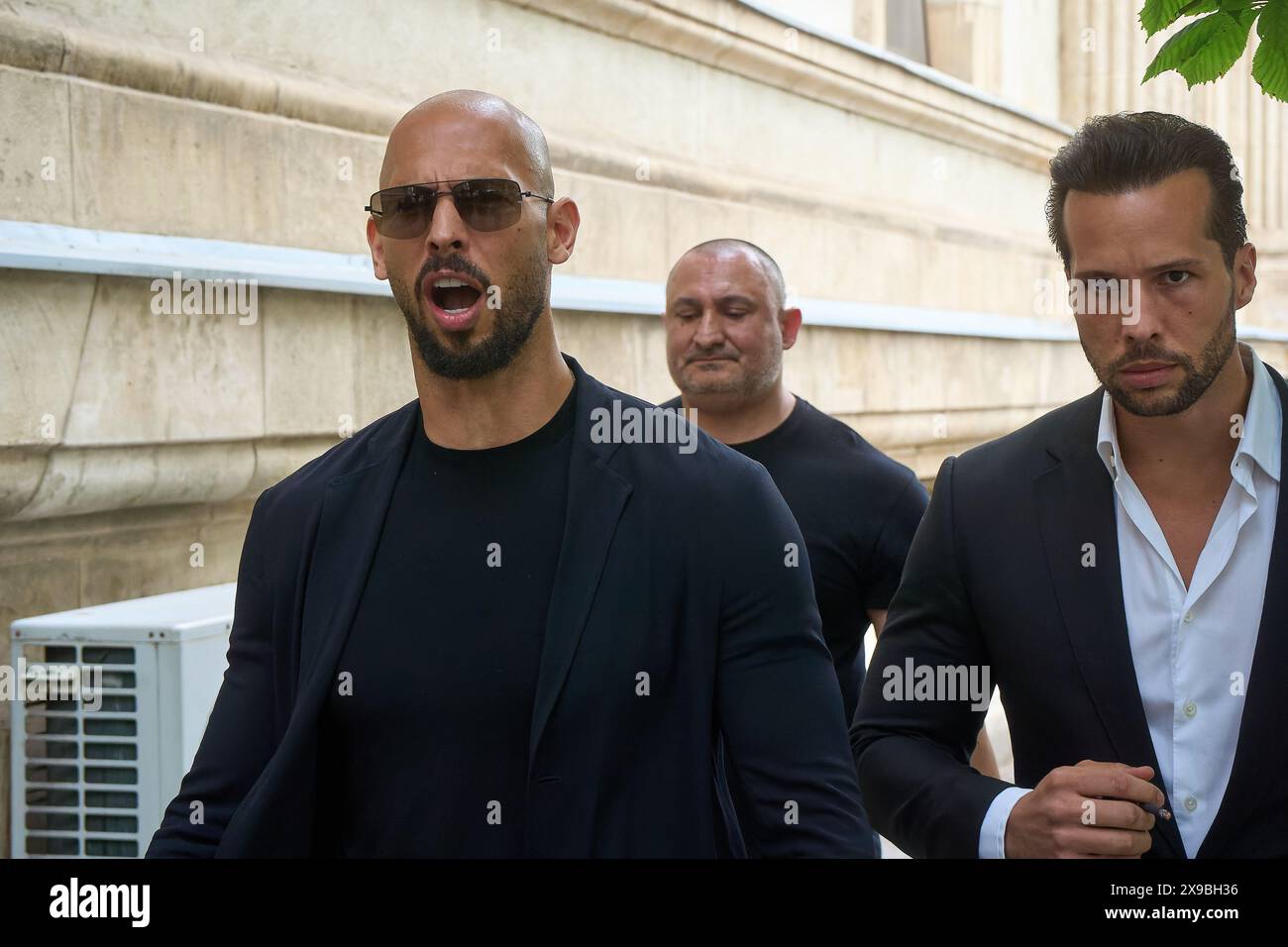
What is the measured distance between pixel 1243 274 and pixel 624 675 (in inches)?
53.2

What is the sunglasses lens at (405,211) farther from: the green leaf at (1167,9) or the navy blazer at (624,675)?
the green leaf at (1167,9)

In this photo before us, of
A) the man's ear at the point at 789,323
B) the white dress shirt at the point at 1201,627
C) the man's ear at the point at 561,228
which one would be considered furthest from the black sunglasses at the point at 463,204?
the man's ear at the point at 789,323

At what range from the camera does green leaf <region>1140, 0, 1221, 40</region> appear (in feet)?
8.07

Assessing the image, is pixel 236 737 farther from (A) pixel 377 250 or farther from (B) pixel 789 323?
(B) pixel 789 323

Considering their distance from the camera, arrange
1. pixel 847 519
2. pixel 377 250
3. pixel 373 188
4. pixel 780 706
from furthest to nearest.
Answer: pixel 373 188, pixel 847 519, pixel 377 250, pixel 780 706

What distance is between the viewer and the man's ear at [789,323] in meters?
5.51

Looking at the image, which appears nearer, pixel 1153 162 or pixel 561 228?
pixel 1153 162

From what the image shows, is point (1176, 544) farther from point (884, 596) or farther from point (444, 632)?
point (884, 596)

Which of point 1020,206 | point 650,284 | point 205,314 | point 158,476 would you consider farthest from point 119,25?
point 1020,206

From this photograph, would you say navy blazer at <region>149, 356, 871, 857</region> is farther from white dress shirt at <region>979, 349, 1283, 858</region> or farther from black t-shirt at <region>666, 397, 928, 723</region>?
black t-shirt at <region>666, 397, 928, 723</region>

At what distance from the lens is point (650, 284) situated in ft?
26.0

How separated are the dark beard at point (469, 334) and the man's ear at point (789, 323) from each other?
286 centimetres

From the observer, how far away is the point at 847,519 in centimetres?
471

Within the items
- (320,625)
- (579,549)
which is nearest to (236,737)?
(320,625)
